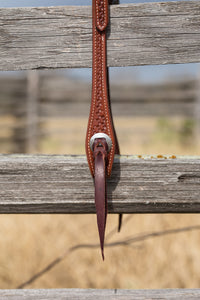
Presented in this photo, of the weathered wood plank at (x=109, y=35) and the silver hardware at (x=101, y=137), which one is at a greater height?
the weathered wood plank at (x=109, y=35)

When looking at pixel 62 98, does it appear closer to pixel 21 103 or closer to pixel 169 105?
pixel 21 103

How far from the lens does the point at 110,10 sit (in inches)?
47.5

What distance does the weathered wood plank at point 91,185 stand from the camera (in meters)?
1.21

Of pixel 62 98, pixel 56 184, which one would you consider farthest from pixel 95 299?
pixel 62 98

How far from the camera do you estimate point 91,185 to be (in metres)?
1.23

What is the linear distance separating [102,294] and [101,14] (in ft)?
3.57

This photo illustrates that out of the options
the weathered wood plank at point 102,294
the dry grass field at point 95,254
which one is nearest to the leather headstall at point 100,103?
the weathered wood plank at point 102,294

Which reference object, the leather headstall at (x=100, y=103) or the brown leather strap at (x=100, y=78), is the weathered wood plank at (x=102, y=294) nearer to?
the leather headstall at (x=100, y=103)

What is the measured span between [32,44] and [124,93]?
1030cm

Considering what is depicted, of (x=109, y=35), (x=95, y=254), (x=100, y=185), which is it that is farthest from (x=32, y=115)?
(x=100, y=185)

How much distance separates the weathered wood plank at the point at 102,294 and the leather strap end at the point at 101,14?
3.38ft

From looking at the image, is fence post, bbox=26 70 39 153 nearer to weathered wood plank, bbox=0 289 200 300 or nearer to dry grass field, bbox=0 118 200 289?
dry grass field, bbox=0 118 200 289

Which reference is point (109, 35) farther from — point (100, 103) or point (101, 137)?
point (101, 137)

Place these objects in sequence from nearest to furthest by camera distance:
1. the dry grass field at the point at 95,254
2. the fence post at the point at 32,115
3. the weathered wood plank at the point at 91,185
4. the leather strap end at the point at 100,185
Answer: the leather strap end at the point at 100,185 → the weathered wood plank at the point at 91,185 → the dry grass field at the point at 95,254 → the fence post at the point at 32,115
